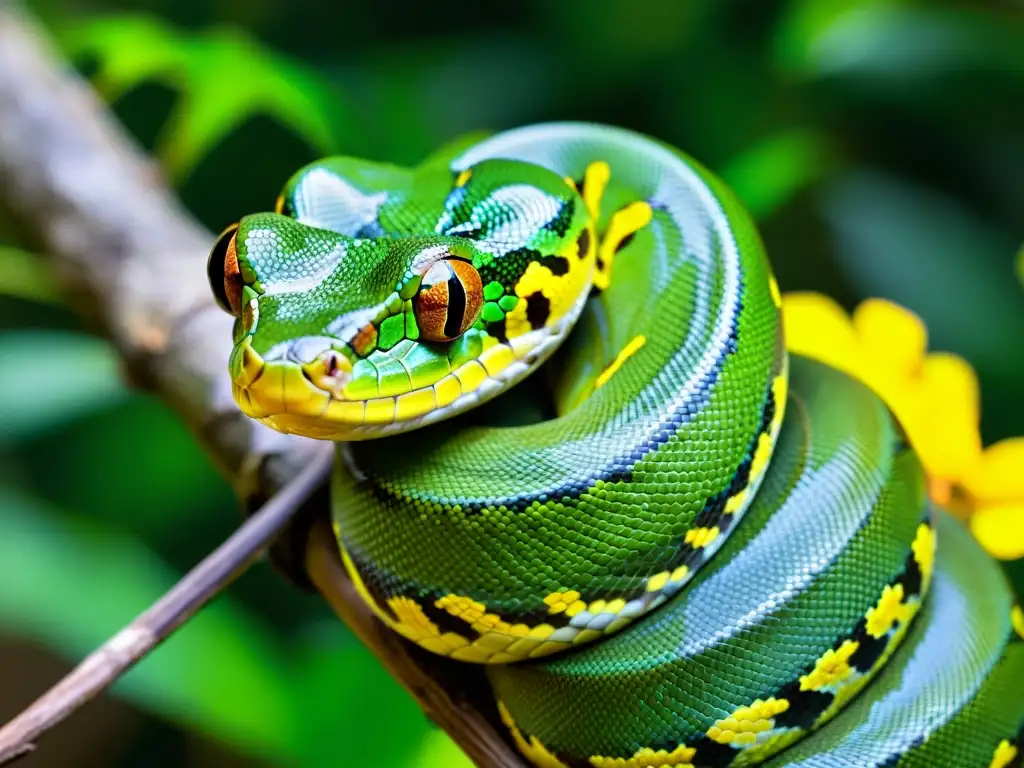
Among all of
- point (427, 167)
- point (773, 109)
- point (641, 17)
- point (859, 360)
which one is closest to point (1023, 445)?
point (859, 360)

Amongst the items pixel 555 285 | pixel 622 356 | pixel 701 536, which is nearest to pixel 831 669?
pixel 701 536

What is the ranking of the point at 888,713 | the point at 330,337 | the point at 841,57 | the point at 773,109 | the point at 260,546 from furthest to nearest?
the point at 773,109, the point at 841,57, the point at 260,546, the point at 888,713, the point at 330,337

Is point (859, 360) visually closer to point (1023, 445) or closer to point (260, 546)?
point (1023, 445)

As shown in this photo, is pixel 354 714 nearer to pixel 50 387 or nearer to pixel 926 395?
pixel 50 387

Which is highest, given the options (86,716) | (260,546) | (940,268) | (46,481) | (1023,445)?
(260,546)

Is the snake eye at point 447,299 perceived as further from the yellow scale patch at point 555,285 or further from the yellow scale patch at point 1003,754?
the yellow scale patch at point 1003,754

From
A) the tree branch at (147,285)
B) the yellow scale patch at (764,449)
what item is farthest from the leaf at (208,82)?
the yellow scale patch at (764,449)

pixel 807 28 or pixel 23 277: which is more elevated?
pixel 807 28
